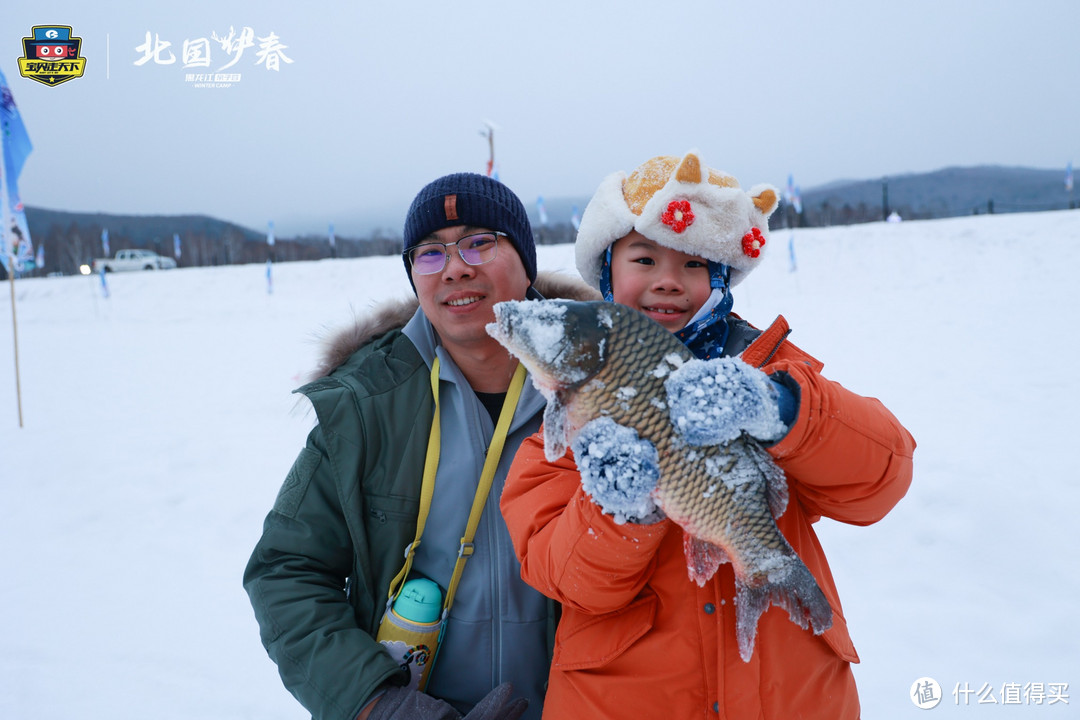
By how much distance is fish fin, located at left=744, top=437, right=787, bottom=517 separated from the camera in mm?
1456

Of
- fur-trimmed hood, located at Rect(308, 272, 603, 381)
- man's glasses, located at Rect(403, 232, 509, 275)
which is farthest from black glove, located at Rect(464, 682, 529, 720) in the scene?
man's glasses, located at Rect(403, 232, 509, 275)

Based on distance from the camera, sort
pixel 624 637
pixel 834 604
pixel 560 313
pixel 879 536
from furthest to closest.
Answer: pixel 879 536, pixel 834 604, pixel 624 637, pixel 560 313

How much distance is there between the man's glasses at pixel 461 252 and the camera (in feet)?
7.22

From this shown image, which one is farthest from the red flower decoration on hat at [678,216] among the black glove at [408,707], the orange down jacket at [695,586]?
the black glove at [408,707]

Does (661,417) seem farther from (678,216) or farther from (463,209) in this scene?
(463,209)

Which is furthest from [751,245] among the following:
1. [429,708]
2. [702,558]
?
[429,708]

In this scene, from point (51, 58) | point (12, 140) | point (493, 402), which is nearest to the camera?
point (493, 402)

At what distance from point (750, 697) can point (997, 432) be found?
227 inches

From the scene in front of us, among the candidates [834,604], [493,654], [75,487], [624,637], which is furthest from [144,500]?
[834,604]

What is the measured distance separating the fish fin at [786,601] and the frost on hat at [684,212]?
1.01 meters

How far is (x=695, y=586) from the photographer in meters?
1.64

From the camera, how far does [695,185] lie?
1916 mm

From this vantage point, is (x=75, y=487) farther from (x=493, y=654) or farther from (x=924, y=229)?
(x=924, y=229)

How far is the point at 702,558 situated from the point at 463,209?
147 centimetres
